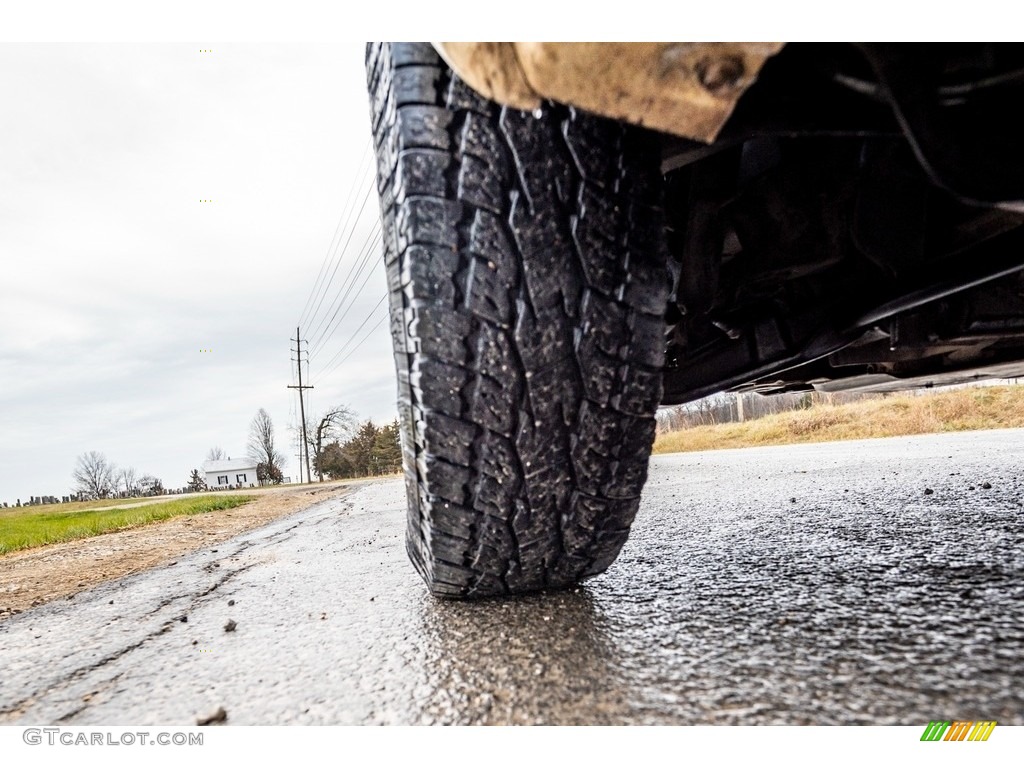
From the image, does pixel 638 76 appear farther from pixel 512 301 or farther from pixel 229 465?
pixel 229 465

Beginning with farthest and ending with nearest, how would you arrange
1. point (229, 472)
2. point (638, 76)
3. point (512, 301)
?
point (229, 472)
point (512, 301)
point (638, 76)

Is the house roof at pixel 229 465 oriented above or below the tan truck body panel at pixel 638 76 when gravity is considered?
above

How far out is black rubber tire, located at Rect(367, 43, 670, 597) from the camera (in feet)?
2.50

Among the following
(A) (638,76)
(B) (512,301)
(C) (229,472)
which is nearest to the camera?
(A) (638,76)

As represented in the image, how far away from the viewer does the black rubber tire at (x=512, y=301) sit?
761 mm

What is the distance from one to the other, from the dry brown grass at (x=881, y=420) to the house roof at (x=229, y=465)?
4582 centimetres

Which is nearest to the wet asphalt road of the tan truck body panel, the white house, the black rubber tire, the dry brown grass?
the black rubber tire

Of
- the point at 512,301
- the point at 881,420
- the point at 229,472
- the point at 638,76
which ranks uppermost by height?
the point at 229,472

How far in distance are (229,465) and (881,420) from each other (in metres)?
51.5

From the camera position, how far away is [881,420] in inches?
392

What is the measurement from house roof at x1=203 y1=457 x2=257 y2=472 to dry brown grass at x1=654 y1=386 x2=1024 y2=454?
45822 millimetres
